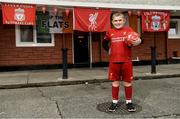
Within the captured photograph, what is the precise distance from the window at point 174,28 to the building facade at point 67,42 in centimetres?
74

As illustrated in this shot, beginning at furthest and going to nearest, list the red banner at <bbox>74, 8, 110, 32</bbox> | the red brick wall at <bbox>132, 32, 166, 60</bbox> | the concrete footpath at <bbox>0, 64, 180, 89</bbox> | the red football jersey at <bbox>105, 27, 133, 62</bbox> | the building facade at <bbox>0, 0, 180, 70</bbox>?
the red brick wall at <bbox>132, 32, 166, 60</bbox>, the building facade at <bbox>0, 0, 180, 70</bbox>, the red banner at <bbox>74, 8, 110, 32</bbox>, the concrete footpath at <bbox>0, 64, 180, 89</bbox>, the red football jersey at <bbox>105, 27, 133, 62</bbox>

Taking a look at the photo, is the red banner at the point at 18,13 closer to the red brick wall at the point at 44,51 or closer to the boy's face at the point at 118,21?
the red brick wall at the point at 44,51

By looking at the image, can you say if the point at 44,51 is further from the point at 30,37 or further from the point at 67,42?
the point at 67,42

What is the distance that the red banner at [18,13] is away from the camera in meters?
11.8

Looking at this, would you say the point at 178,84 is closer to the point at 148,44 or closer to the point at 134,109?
the point at 134,109

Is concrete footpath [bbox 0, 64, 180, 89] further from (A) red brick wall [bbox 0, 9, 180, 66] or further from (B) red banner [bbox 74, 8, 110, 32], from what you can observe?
(B) red banner [bbox 74, 8, 110, 32]

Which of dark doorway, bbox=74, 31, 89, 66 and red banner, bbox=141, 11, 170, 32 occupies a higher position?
red banner, bbox=141, 11, 170, 32

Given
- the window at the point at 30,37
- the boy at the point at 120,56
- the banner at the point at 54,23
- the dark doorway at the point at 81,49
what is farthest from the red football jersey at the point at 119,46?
the dark doorway at the point at 81,49

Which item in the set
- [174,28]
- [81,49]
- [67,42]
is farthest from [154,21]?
[67,42]

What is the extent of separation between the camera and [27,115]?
6559mm

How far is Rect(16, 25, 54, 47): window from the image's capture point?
44.2 ft

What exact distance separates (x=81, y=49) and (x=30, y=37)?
7.50 ft

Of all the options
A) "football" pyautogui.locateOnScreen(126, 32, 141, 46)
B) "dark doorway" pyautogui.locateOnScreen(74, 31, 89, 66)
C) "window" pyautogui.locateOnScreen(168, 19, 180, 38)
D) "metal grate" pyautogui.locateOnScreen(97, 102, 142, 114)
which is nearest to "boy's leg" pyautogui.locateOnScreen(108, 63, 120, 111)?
"metal grate" pyautogui.locateOnScreen(97, 102, 142, 114)

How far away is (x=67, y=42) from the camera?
14.1 meters
